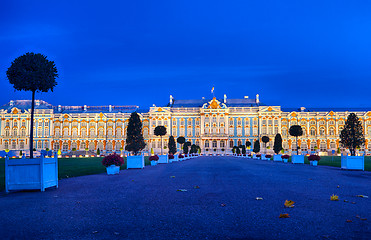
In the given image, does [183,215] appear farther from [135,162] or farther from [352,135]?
A: [352,135]

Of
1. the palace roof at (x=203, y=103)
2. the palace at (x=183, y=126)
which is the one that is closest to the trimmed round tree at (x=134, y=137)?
the palace at (x=183, y=126)

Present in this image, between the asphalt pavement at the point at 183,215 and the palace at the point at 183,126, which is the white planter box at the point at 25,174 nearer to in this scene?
the asphalt pavement at the point at 183,215

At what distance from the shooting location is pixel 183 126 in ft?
315

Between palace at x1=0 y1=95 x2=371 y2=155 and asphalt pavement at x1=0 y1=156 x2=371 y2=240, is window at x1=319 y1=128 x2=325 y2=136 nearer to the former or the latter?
palace at x1=0 y1=95 x2=371 y2=155

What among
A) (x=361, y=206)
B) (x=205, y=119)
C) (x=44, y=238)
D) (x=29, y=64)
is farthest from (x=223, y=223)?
(x=205, y=119)

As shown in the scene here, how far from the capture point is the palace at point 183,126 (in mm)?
93562

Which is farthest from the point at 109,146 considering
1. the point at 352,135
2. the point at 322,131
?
the point at 352,135

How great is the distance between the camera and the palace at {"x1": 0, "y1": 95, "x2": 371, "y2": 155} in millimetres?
93562

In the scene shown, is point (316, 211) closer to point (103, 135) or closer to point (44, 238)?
point (44, 238)

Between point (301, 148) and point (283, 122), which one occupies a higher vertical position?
point (283, 122)

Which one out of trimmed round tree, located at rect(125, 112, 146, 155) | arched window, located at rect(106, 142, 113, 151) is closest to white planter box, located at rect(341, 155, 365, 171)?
trimmed round tree, located at rect(125, 112, 146, 155)

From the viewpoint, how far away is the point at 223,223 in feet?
20.6

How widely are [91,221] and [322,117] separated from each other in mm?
95384

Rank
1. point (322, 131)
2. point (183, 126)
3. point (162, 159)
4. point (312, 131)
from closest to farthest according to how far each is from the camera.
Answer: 1. point (162, 159)
2. point (322, 131)
3. point (312, 131)
4. point (183, 126)
